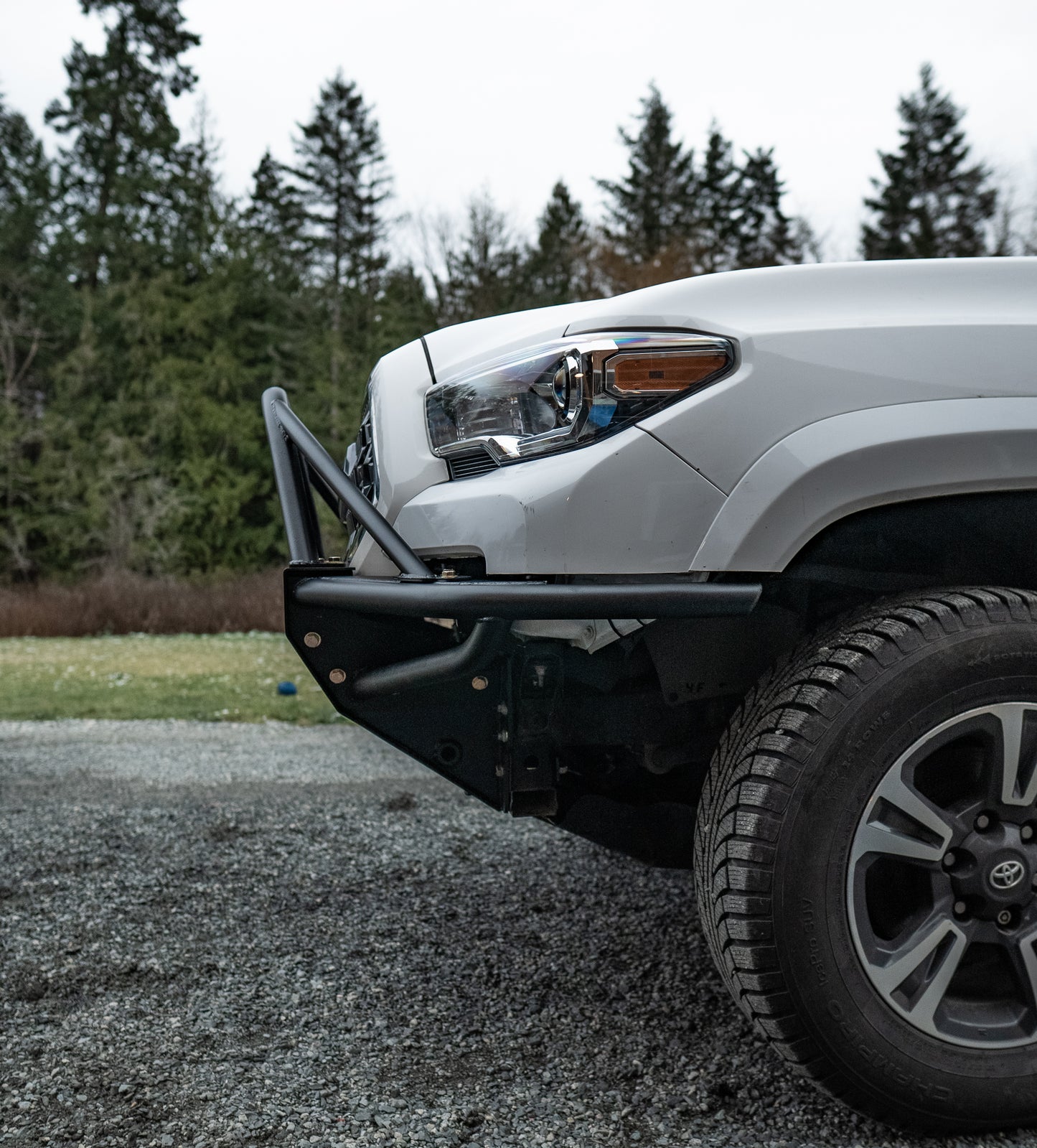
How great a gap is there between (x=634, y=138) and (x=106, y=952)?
40175 mm

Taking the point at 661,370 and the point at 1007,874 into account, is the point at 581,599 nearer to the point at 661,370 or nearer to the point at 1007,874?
the point at 661,370

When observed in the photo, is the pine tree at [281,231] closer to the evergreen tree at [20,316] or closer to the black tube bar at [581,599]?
the evergreen tree at [20,316]

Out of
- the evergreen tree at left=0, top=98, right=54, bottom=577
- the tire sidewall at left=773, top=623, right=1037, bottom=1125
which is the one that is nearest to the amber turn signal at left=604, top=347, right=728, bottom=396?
the tire sidewall at left=773, top=623, right=1037, bottom=1125

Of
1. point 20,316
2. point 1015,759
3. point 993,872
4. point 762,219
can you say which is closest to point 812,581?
point 1015,759

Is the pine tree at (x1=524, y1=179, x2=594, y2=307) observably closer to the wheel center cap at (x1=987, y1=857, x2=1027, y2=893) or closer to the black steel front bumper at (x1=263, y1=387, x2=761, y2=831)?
the black steel front bumper at (x1=263, y1=387, x2=761, y2=831)

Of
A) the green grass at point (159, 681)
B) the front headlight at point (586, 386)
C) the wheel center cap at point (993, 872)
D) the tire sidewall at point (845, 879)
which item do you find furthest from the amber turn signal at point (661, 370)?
the green grass at point (159, 681)

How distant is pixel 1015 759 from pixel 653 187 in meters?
38.1

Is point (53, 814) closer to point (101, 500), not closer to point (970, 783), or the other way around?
point (970, 783)

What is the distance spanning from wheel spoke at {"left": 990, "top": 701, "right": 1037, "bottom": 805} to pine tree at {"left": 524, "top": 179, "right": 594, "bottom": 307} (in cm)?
2720

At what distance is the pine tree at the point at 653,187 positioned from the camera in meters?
35.9

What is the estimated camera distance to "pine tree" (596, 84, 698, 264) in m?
35.9

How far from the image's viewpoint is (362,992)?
237cm

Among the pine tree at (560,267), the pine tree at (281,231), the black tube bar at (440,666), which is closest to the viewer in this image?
the black tube bar at (440,666)

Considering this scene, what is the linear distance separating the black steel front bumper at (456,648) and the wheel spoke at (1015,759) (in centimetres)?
50
